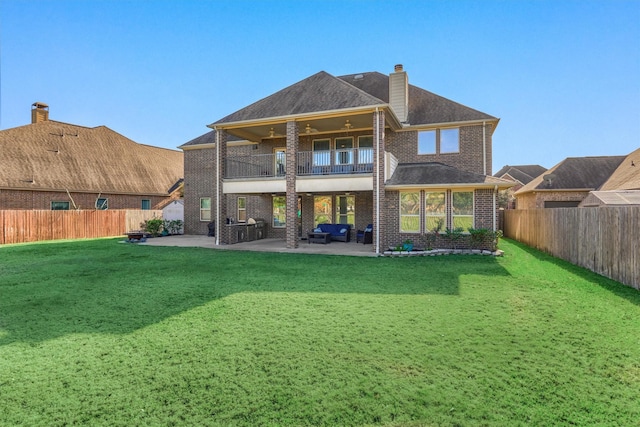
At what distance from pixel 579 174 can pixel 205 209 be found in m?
28.7

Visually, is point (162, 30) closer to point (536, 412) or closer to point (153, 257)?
point (153, 257)

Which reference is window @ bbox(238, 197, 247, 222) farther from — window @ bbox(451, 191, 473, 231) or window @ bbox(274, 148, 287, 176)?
window @ bbox(451, 191, 473, 231)

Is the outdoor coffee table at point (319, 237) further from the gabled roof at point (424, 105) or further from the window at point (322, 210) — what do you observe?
the gabled roof at point (424, 105)

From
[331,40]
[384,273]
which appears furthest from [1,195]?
[384,273]

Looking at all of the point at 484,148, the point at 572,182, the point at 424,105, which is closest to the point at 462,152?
the point at 484,148

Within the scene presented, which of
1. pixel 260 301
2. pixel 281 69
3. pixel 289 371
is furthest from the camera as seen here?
pixel 281 69

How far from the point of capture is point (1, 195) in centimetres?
2022

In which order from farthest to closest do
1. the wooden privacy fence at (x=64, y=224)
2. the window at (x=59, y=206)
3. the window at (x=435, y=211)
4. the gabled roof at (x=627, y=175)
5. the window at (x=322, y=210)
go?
1. the window at (x=59, y=206)
2. the gabled roof at (x=627, y=175)
3. the window at (x=322, y=210)
4. the wooden privacy fence at (x=64, y=224)
5. the window at (x=435, y=211)

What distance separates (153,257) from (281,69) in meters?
16.1

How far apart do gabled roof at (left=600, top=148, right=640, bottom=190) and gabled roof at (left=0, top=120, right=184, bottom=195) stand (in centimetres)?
3432

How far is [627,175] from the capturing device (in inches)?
873

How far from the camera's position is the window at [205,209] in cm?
2206

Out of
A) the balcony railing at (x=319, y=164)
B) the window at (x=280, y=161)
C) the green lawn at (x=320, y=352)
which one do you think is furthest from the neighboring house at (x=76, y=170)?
the green lawn at (x=320, y=352)

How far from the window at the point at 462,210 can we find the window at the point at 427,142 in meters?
3.61
